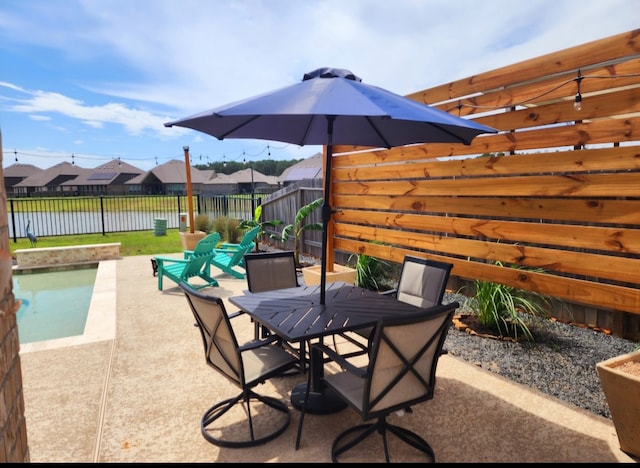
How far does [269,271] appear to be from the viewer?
14.2 ft

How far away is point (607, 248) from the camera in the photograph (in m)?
3.41

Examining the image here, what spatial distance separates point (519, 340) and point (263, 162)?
74476mm

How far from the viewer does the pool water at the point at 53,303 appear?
18.1ft

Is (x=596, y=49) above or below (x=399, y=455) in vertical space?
above

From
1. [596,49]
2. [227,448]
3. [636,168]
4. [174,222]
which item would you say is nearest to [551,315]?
[636,168]

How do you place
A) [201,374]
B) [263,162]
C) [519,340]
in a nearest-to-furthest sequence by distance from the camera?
1. [201,374]
2. [519,340]
3. [263,162]

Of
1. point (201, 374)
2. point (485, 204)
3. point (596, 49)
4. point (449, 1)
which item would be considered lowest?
point (201, 374)

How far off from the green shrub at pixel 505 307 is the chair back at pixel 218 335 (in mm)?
3131

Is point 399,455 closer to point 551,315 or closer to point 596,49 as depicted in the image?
point 551,315

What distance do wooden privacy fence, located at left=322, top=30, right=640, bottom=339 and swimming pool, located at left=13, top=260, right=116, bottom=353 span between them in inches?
168

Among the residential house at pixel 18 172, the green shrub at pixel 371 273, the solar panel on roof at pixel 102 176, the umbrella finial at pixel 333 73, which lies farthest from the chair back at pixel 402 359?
the residential house at pixel 18 172

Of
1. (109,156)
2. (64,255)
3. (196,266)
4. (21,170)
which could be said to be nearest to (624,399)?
(196,266)

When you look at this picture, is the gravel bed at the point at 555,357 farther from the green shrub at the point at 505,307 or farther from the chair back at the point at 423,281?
the chair back at the point at 423,281

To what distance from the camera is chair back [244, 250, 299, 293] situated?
4.20 metres
